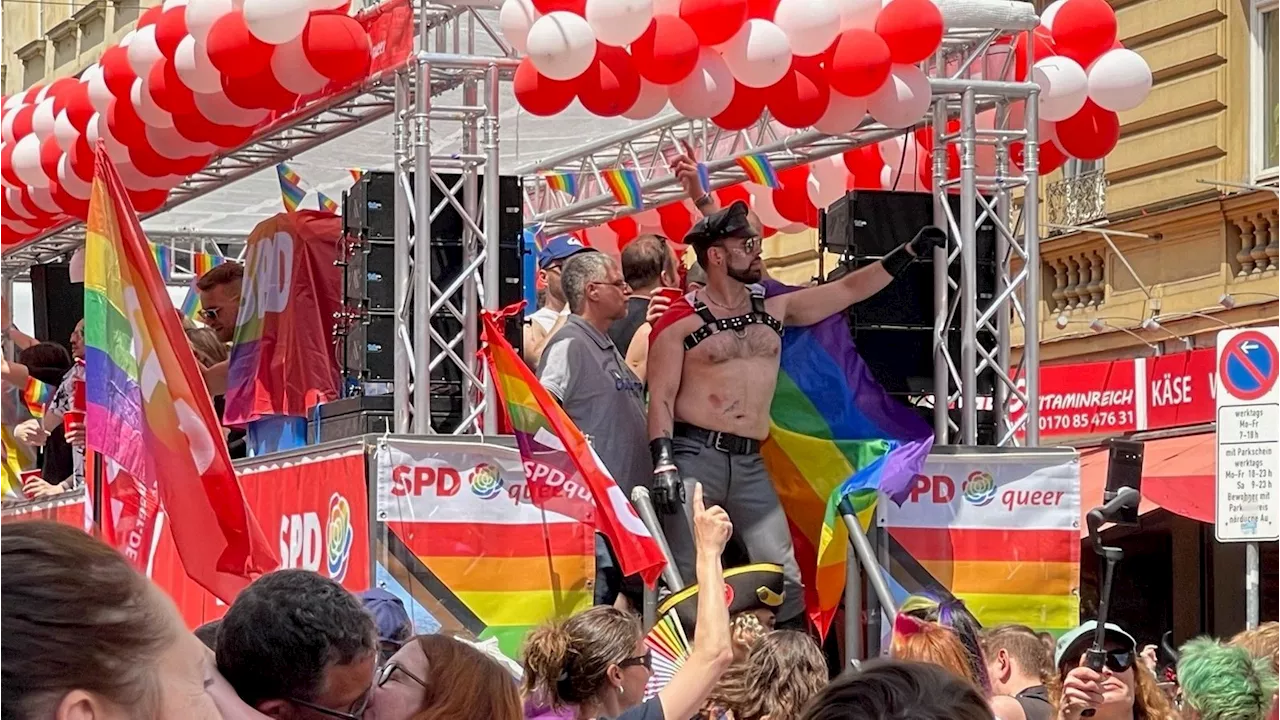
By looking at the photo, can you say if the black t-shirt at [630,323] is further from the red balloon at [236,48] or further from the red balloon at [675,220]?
the red balloon at [675,220]

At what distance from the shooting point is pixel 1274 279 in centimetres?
1560

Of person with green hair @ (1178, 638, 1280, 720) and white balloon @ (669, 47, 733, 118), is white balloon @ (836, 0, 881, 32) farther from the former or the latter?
person with green hair @ (1178, 638, 1280, 720)

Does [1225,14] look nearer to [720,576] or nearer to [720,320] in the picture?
[720,320]

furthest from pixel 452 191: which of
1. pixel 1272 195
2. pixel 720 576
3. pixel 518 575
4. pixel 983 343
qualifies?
pixel 1272 195

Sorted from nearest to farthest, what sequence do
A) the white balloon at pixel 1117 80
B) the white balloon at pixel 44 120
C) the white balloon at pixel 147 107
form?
the white balloon at pixel 1117 80 < the white balloon at pixel 147 107 < the white balloon at pixel 44 120

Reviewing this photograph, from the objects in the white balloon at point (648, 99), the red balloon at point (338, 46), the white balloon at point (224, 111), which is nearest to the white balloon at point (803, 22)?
the white balloon at point (648, 99)

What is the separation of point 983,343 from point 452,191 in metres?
2.70

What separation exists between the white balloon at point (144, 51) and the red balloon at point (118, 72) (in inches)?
6.4

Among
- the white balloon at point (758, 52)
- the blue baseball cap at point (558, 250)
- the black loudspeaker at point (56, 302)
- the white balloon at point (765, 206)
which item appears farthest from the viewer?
the black loudspeaker at point (56, 302)

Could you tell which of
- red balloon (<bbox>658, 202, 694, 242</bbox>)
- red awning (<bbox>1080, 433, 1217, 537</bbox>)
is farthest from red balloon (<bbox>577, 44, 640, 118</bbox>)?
red balloon (<bbox>658, 202, 694, 242</bbox>)

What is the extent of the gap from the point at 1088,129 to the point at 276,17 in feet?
13.1

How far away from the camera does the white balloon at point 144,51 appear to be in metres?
10.7

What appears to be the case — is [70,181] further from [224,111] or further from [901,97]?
[901,97]

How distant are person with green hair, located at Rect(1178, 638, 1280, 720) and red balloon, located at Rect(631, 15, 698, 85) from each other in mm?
4437
